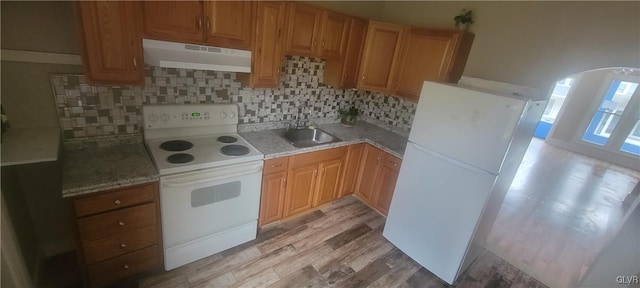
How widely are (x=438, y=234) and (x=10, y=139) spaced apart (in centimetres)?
294

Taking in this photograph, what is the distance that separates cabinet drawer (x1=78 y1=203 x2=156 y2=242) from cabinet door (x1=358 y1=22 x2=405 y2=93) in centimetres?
222

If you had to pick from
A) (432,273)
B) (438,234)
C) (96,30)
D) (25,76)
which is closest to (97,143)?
(25,76)

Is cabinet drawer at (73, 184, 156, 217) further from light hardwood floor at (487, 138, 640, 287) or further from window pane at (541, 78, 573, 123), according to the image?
window pane at (541, 78, 573, 123)

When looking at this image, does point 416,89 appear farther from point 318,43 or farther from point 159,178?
point 159,178

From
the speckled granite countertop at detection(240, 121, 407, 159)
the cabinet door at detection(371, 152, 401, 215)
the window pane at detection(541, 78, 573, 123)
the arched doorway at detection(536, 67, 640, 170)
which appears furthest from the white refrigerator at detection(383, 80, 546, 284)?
the window pane at detection(541, 78, 573, 123)

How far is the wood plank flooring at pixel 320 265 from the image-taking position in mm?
1982

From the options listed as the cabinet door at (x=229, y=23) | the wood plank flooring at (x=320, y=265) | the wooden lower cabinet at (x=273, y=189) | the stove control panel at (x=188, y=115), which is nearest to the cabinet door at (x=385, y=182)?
the wood plank flooring at (x=320, y=265)

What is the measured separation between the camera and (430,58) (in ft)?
8.04

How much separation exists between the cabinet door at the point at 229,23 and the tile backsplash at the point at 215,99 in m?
0.43

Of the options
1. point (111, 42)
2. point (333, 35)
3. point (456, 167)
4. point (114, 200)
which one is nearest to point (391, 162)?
point (456, 167)

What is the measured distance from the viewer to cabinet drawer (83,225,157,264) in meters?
1.58

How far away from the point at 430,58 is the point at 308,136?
1480 mm

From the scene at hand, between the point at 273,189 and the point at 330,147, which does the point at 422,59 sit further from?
the point at 273,189

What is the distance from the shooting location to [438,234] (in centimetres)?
215
